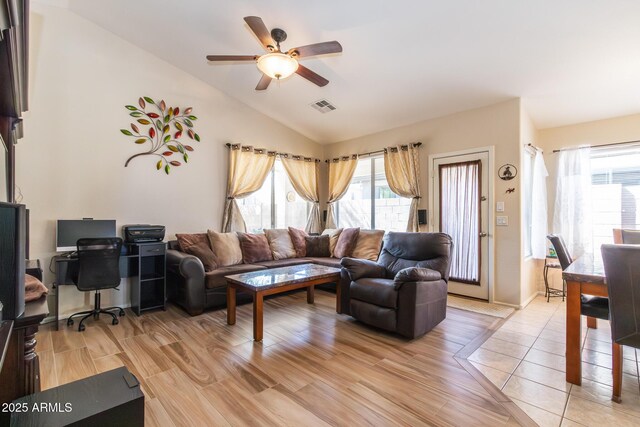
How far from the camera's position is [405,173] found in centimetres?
483

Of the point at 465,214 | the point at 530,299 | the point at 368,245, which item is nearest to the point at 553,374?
the point at 530,299

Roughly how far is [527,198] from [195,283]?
445cm

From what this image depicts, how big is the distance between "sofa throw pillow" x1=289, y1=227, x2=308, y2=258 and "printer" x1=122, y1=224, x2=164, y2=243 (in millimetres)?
2058

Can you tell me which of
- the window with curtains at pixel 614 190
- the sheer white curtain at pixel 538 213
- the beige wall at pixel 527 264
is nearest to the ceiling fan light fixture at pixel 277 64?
the beige wall at pixel 527 264

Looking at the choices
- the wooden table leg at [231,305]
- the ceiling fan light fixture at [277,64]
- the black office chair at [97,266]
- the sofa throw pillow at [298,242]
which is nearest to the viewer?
the ceiling fan light fixture at [277,64]

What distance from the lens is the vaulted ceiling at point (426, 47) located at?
2.63m

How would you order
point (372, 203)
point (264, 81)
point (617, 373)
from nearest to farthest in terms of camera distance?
point (617, 373) → point (264, 81) → point (372, 203)

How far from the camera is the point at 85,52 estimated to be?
3.54 metres

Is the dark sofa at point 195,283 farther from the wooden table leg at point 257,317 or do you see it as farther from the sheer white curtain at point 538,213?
the sheer white curtain at point 538,213

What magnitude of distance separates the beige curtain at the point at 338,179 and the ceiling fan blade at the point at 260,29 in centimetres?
317

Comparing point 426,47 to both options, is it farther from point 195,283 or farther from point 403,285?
point 195,283

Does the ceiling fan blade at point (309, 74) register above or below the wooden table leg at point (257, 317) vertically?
above

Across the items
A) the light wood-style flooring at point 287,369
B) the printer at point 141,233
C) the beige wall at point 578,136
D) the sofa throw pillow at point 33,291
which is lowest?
the light wood-style flooring at point 287,369

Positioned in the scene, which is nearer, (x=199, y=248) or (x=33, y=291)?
(x=33, y=291)
